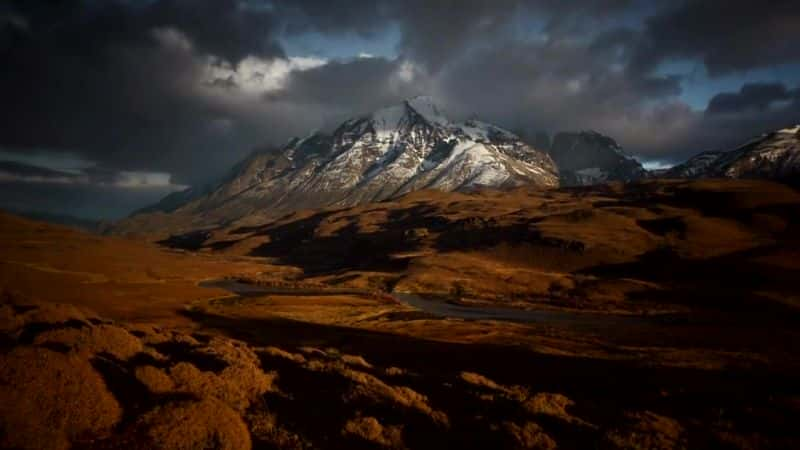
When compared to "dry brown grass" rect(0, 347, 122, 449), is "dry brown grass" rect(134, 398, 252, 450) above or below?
below

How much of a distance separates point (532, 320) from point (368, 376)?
80.6 metres

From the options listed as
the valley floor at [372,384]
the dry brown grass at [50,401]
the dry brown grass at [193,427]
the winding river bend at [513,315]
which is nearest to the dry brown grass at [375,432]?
the valley floor at [372,384]

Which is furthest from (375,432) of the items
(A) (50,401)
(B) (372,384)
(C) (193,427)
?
(A) (50,401)

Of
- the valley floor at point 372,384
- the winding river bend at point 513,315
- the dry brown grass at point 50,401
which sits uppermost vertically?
the dry brown grass at point 50,401

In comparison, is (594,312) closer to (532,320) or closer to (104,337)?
(532,320)

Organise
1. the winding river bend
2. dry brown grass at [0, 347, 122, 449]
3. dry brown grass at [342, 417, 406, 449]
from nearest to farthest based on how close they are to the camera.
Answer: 1. dry brown grass at [0, 347, 122, 449]
2. dry brown grass at [342, 417, 406, 449]
3. the winding river bend

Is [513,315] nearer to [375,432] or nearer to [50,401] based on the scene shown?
[375,432]

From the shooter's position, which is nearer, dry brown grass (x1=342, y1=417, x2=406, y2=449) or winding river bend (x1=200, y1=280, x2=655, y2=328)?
dry brown grass (x1=342, y1=417, x2=406, y2=449)

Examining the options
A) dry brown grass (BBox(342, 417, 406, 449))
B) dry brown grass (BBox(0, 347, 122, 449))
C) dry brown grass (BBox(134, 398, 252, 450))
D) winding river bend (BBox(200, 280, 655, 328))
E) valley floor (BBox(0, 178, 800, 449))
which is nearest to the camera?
dry brown grass (BBox(0, 347, 122, 449))

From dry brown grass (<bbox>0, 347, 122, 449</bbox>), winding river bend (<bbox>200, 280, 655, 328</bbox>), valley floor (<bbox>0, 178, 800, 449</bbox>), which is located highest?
dry brown grass (<bbox>0, 347, 122, 449</bbox>)

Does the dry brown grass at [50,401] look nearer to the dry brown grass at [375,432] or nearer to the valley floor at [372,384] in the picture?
the valley floor at [372,384]

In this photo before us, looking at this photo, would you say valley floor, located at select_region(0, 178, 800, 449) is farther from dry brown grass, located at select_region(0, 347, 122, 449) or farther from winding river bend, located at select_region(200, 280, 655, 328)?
winding river bend, located at select_region(200, 280, 655, 328)

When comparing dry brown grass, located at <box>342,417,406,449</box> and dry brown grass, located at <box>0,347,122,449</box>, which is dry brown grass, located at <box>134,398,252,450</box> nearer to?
dry brown grass, located at <box>0,347,122,449</box>

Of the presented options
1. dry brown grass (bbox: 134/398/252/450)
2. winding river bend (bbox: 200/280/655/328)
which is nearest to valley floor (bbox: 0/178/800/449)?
dry brown grass (bbox: 134/398/252/450)
